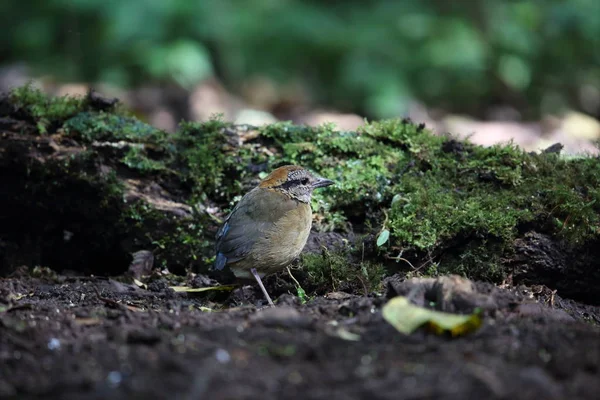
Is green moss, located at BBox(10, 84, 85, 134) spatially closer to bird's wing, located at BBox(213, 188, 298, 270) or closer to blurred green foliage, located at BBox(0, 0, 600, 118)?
bird's wing, located at BBox(213, 188, 298, 270)

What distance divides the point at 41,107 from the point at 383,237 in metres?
3.21

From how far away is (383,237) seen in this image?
18.0ft

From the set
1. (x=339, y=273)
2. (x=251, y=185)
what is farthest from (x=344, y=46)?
(x=339, y=273)

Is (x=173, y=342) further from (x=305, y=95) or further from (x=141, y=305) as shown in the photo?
(x=305, y=95)

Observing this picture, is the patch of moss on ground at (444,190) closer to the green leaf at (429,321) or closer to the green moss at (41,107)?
the green moss at (41,107)

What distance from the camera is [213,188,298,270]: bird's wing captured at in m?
5.56

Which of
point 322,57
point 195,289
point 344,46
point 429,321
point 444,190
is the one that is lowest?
point 195,289

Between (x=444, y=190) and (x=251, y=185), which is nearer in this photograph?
(x=444, y=190)

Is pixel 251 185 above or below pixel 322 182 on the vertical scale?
below

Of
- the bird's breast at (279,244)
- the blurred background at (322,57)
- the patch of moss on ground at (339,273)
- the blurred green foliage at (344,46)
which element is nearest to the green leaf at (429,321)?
the patch of moss on ground at (339,273)

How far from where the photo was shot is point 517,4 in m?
14.4

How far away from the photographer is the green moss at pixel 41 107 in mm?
6344

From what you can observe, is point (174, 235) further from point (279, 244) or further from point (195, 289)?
point (279, 244)

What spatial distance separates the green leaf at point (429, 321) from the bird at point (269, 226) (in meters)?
2.09
